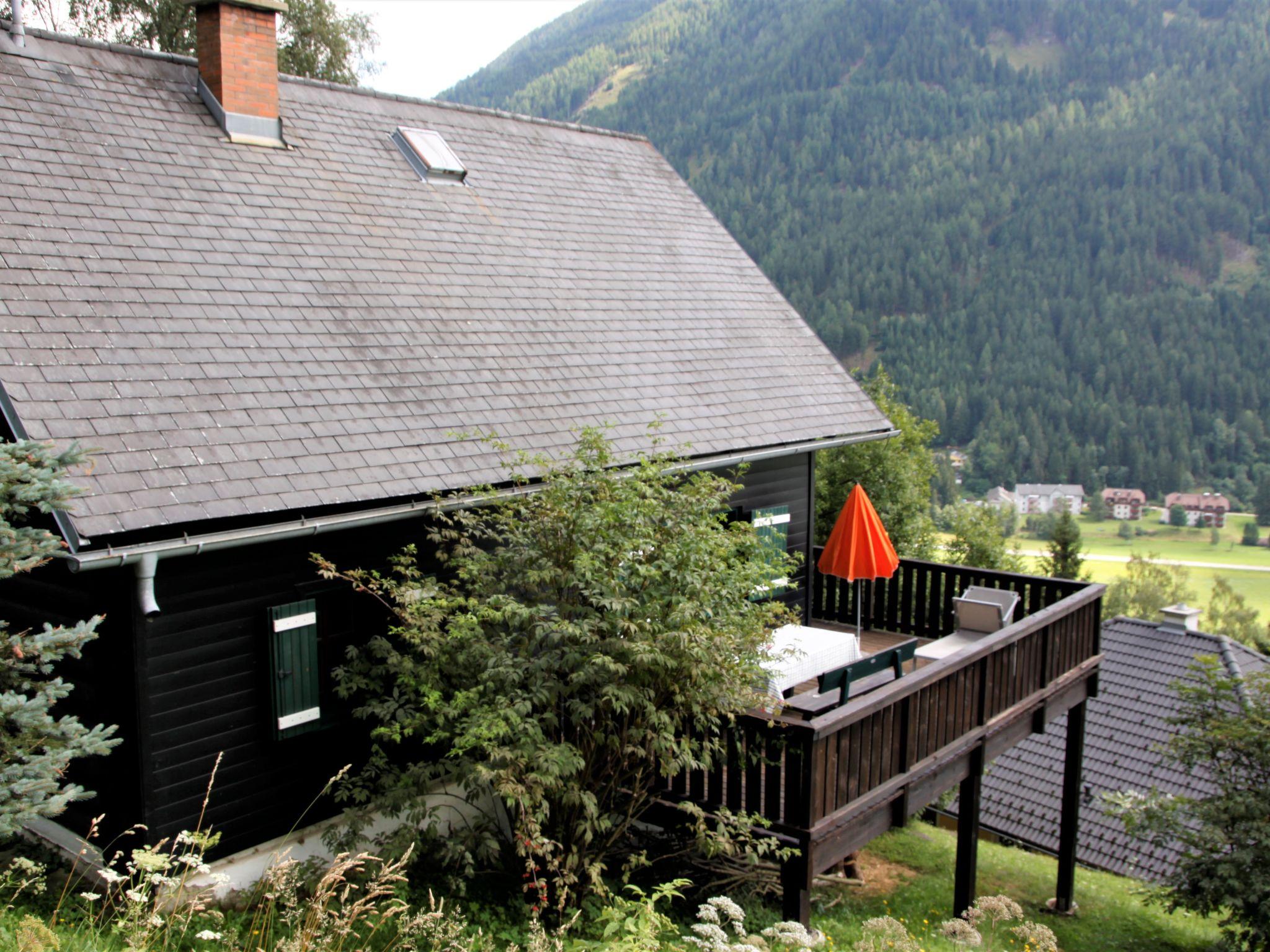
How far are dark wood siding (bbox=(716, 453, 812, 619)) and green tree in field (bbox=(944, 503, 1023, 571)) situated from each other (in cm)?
1677

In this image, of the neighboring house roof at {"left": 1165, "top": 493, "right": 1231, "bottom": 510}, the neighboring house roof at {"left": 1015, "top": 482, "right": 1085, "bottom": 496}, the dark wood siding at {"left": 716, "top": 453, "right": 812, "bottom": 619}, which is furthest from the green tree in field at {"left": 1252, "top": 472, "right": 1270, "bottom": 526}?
the dark wood siding at {"left": 716, "top": 453, "right": 812, "bottom": 619}

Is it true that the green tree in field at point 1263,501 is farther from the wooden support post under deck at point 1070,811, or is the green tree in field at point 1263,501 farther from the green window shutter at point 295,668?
the green window shutter at point 295,668

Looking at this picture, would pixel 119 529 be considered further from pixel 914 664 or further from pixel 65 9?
pixel 65 9

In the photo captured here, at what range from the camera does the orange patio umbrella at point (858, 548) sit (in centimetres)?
1061

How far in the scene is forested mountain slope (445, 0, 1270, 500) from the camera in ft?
297

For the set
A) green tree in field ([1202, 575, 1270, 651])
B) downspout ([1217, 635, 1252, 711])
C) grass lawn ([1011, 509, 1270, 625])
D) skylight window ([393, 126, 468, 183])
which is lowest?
grass lawn ([1011, 509, 1270, 625])

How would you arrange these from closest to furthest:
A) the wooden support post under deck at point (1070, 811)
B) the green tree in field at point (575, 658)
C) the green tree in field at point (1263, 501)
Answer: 1. the green tree in field at point (575, 658)
2. the wooden support post under deck at point (1070, 811)
3. the green tree in field at point (1263, 501)

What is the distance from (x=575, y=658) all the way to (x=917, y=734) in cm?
333

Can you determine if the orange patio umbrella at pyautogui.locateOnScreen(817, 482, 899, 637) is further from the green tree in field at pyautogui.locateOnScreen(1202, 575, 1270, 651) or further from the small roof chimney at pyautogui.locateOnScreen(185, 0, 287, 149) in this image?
the green tree in field at pyautogui.locateOnScreen(1202, 575, 1270, 651)

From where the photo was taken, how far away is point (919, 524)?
73.7ft

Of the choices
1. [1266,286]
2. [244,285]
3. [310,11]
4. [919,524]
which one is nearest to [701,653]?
[244,285]

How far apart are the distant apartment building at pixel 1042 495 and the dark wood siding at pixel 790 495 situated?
80.5 m

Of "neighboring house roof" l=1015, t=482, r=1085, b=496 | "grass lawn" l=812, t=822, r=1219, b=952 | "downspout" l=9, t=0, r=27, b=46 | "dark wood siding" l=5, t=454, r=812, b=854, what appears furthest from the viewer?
"neighboring house roof" l=1015, t=482, r=1085, b=496

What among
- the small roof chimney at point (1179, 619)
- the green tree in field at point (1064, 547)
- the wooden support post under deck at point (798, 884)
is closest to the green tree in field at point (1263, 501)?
the green tree in field at point (1064, 547)
